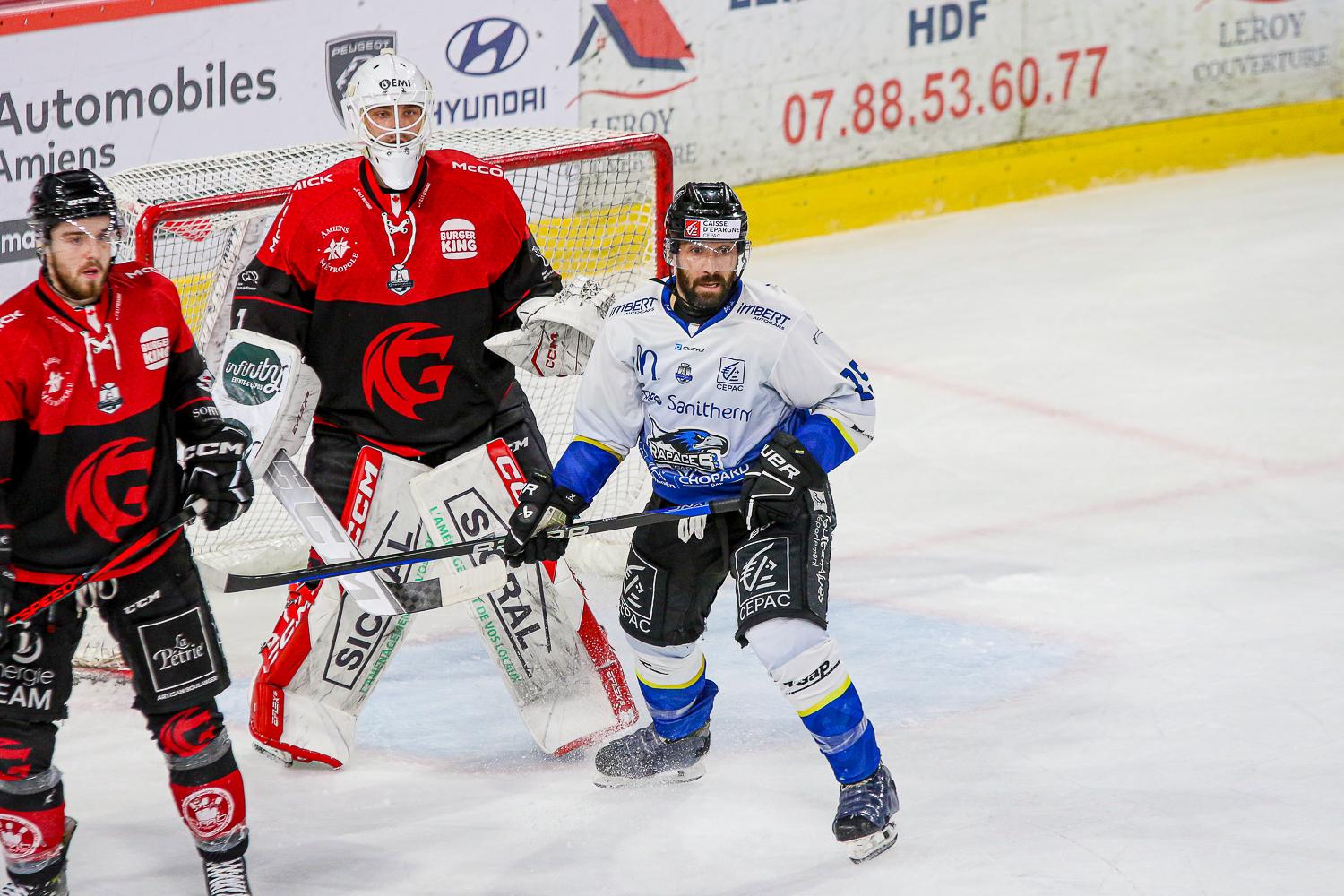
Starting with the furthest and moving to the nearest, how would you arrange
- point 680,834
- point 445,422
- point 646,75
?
point 646,75 < point 445,422 < point 680,834

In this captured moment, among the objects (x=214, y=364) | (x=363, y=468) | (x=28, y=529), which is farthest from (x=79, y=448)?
(x=214, y=364)

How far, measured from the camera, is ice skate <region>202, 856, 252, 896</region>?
3.10m

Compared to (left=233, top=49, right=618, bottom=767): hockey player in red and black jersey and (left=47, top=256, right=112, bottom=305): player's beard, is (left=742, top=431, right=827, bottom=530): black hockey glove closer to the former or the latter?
(left=233, top=49, right=618, bottom=767): hockey player in red and black jersey

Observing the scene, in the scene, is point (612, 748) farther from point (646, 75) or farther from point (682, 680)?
point (646, 75)

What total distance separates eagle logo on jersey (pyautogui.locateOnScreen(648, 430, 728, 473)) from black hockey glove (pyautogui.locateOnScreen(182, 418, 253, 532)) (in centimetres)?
79

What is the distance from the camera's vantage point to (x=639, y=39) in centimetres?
694

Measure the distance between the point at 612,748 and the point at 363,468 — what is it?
80cm

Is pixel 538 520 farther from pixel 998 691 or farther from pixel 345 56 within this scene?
pixel 345 56

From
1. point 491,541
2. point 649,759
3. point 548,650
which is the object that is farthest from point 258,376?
point 649,759

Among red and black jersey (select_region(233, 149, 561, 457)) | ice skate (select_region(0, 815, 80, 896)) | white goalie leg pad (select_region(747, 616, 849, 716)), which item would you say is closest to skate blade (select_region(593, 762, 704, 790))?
white goalie leg pad (select_region(747, 616, 849, 716))

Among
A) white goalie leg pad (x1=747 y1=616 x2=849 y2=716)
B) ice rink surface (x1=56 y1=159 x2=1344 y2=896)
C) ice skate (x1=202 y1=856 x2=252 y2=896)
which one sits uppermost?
white goalie leg pad (x1=747 y1=616 x2=849 y2=716)

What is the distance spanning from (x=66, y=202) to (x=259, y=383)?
2.37ft

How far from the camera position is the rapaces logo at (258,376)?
135 inches

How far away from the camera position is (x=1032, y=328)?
6.53 m
